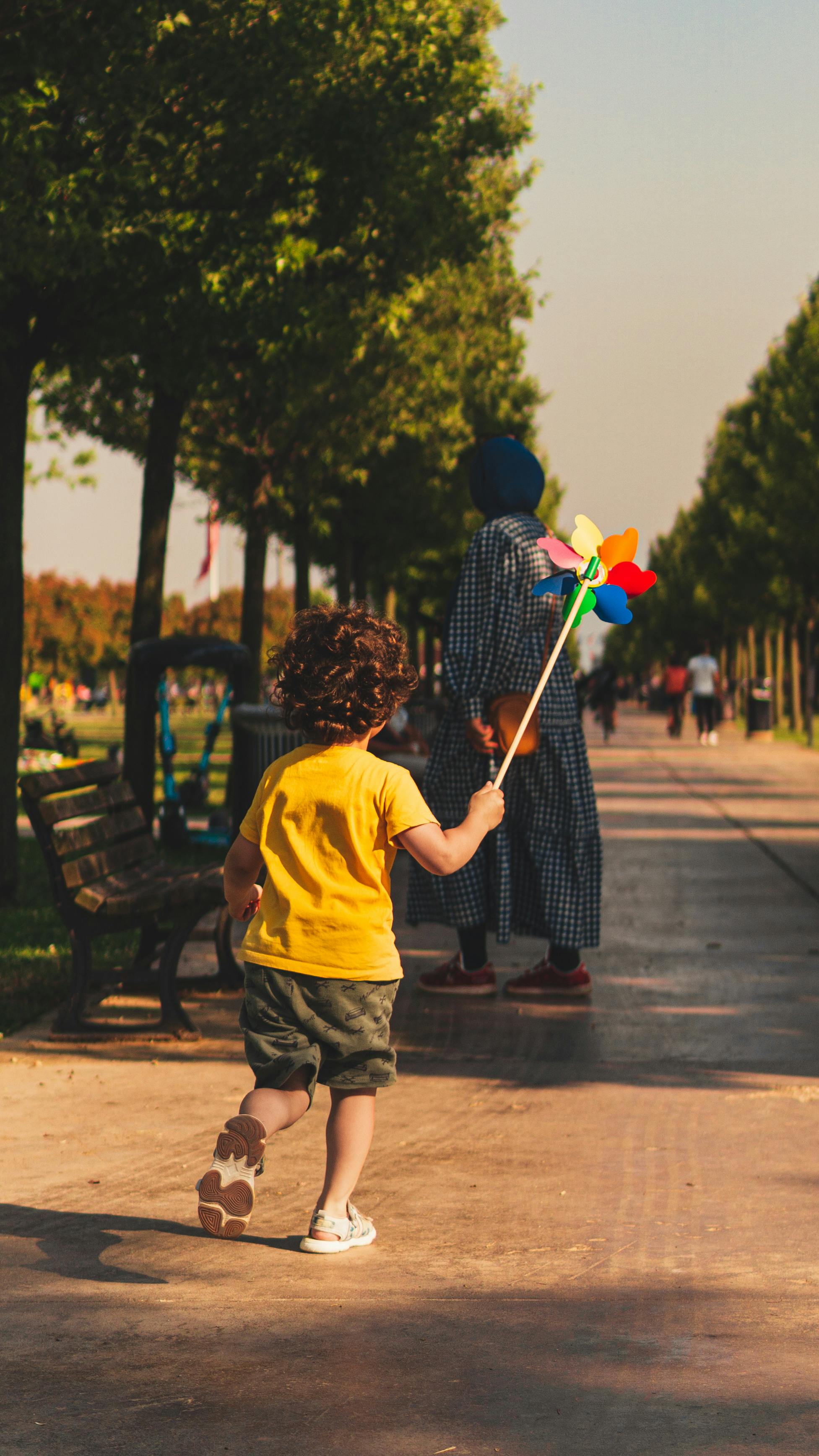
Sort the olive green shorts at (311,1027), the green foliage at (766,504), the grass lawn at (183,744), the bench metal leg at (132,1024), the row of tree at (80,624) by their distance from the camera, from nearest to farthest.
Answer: the olive green shorts at (311,1027) → the bench metal leg at (132,1024) → the grass lawn at (183,744) → the green foliage at (766,504) → the row of tree at (80,624)

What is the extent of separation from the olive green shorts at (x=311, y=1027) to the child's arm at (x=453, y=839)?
0.33m

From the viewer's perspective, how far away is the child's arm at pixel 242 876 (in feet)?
12.6

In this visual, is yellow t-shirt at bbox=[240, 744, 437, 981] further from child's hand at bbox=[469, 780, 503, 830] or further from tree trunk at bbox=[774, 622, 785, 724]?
tree trunk at bbox=[774, 622, 785, 724]

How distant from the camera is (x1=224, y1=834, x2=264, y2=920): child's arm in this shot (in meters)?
3.84

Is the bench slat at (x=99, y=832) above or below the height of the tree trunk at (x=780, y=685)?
below

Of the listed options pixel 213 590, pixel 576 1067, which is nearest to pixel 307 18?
pixel 576 1067

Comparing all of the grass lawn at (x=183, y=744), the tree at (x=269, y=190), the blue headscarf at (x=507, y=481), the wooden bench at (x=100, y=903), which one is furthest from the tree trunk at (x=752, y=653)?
the wooden bench at (x=100, y=903)

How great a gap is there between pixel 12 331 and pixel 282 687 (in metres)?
6.81

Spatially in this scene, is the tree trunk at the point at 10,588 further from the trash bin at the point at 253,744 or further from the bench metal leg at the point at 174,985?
the bench metal leg at the point at 174,985

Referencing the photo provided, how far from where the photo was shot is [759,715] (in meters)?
33.9

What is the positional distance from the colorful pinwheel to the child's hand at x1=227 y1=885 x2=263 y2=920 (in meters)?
1.07

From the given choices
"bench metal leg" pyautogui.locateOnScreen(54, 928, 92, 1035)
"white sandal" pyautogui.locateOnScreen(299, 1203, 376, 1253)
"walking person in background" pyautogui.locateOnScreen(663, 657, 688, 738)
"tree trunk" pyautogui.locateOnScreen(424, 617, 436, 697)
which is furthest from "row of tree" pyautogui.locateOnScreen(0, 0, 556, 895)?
"walking person in background" pyautogui.locateOnScreen(663, 657, 688, 738)

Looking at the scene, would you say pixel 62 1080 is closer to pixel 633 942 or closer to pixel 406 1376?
pixel 406 1376

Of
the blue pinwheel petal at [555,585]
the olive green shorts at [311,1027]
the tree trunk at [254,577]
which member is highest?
the tree trunk at [254,577]
